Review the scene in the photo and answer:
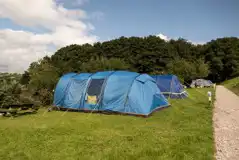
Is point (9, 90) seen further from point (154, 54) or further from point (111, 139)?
point (154, 54)

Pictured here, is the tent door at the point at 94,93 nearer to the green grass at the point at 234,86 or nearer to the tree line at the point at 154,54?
the green grass at the point at 234,86

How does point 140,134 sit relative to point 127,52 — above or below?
below

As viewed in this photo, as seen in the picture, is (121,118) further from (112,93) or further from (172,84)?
(172,84)

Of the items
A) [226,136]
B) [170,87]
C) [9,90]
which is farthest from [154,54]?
[226,136]

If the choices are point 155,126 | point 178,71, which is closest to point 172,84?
point 155,126

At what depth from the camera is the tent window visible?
1121cm

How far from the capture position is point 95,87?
11375mm

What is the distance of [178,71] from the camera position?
125 feet

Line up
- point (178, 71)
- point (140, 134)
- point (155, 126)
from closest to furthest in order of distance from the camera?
point (140, 134)
point (155, 126)
point (178, 71)

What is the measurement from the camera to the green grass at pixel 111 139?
531cm

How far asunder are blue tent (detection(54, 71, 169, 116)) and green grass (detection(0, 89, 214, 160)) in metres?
1.17

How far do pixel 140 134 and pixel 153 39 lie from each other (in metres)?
50.5

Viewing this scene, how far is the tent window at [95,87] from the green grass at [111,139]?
2210 mm

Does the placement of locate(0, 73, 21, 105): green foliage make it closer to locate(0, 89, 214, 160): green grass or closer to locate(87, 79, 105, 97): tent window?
locate(0, 89, 214, 160): green grass
